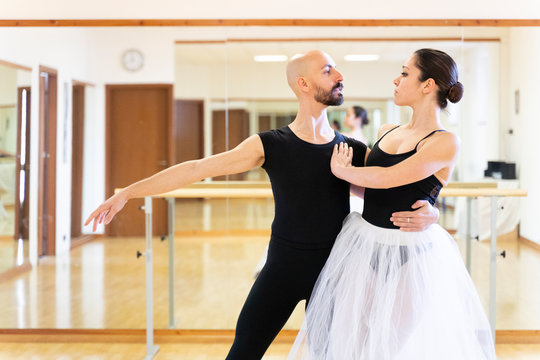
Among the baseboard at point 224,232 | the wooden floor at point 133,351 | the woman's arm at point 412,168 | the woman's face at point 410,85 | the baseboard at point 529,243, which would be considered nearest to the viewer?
the woman's arm at point 412,168

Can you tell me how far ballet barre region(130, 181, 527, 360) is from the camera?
3324mm

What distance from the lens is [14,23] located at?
11.2 feet

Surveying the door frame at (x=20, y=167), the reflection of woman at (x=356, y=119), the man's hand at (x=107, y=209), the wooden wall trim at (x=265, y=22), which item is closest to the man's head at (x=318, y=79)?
the man's hand at (x=107, y=209)

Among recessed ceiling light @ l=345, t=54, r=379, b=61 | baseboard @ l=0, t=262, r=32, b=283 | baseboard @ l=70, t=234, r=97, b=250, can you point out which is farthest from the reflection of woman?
baseboard @ l=0, t=262, r=32, b=283

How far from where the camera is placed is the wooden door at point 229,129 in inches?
137

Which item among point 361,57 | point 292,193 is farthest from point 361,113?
point 292,193

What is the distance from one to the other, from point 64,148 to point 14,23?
76 cm

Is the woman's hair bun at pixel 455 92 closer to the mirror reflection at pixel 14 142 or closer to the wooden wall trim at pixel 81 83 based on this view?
the wooden wall trim at pixel 81 83

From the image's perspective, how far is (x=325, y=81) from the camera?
194 cm

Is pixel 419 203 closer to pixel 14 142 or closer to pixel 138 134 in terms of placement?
pixel 138 134

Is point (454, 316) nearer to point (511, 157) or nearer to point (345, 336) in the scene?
point (345, 336)

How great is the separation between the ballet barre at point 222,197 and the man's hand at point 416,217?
153 centimetres
